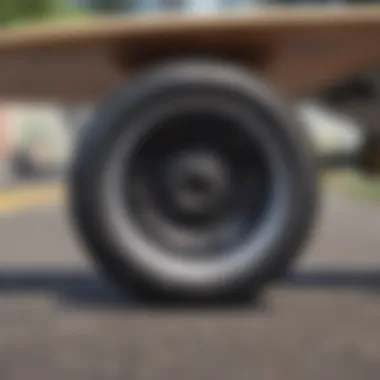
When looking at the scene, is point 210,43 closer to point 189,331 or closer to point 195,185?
point 195,185

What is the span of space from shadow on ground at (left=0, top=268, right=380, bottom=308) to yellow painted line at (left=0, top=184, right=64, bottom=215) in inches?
260

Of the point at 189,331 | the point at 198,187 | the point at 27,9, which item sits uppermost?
the point at 27,9

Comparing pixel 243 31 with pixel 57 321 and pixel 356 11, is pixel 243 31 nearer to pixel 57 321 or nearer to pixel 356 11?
pixel 356 11

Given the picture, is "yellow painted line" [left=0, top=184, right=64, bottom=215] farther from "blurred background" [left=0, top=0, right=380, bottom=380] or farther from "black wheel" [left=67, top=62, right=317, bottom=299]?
"black wheel" [left=67, top=62, right=317, bottom=299]

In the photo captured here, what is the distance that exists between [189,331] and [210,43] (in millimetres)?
1259

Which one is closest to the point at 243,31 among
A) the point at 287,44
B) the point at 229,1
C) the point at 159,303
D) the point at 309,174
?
the point at 287,44

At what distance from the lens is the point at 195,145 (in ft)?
18.5

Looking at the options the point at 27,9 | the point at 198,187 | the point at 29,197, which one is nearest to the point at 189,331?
the point at 198,187

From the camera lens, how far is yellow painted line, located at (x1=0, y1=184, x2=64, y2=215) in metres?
14.2

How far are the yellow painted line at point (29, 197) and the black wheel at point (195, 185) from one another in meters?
7.80

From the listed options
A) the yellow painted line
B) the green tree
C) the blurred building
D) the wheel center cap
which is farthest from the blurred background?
the blurred building

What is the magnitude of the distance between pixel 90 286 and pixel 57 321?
108cm

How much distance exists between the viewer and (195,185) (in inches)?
218

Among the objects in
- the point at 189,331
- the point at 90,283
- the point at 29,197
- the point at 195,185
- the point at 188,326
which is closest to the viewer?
the point at 189,331
